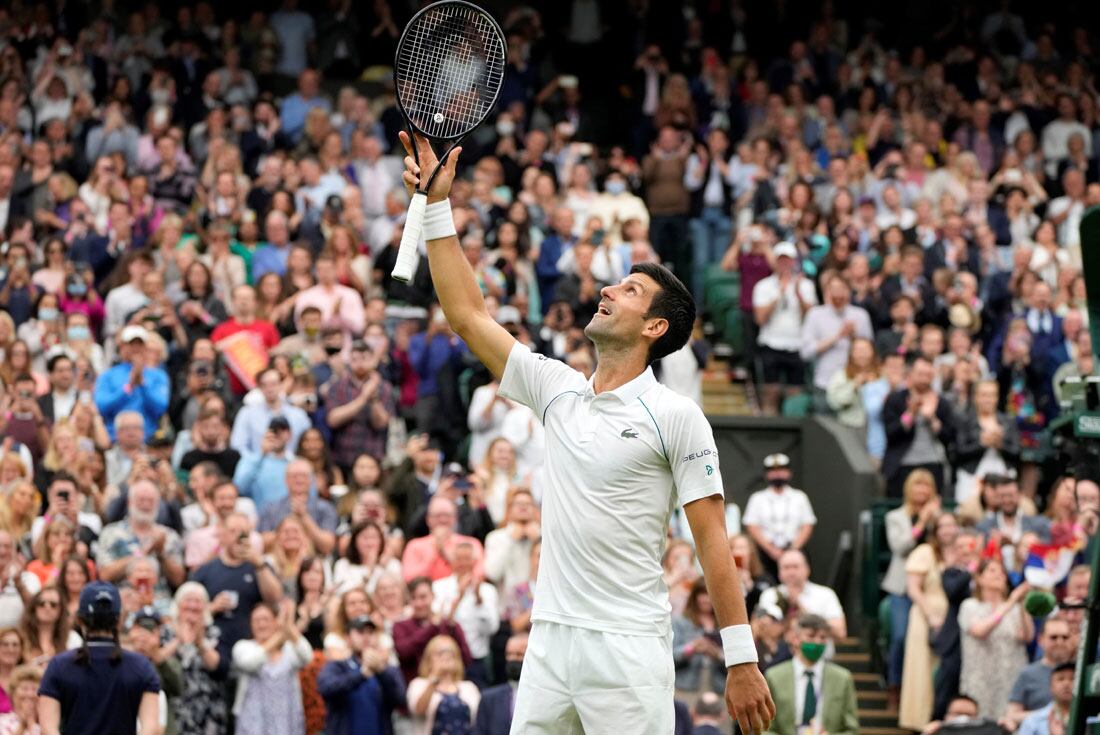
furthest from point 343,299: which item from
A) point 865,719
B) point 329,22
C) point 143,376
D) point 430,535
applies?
point 329,22

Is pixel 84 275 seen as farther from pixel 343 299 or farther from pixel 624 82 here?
pixel 624 82

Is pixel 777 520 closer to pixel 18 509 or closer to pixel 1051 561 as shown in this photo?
pixel 1051 561

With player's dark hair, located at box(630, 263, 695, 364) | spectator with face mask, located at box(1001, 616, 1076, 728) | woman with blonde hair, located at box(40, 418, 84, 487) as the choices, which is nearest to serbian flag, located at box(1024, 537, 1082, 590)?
spectator with face mask, located at box(1001, 616, 1076, 728)

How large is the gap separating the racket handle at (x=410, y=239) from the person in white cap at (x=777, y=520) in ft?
29.5

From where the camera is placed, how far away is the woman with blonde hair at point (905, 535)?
14180 millimetres

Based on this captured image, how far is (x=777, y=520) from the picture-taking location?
15.0 m

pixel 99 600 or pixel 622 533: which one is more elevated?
pixel 622 533

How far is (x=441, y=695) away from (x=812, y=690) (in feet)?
7.00

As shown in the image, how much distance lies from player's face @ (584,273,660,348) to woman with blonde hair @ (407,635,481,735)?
5583mm

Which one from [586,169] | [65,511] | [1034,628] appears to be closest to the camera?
[65,511]

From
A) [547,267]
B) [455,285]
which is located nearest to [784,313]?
[547,267]

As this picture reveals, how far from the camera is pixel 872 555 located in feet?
51.1

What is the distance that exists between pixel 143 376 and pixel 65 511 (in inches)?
96.7

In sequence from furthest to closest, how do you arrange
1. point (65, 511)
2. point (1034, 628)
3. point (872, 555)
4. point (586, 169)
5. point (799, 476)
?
1. point (586, 169)
2. point (799, 476)
3. point (872, 555)
4. point (1034, 628)
5. point (65, 511)
